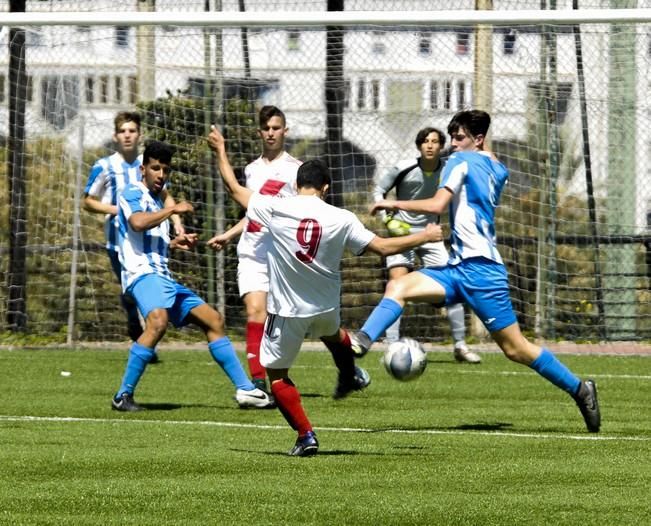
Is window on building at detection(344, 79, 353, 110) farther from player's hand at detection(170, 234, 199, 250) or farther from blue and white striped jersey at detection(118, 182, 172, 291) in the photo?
player's hand at detection(170, 234, 199, 250)

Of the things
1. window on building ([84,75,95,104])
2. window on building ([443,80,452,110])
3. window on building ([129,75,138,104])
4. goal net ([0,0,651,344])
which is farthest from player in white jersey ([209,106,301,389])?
window on building ([84,75,95,104])

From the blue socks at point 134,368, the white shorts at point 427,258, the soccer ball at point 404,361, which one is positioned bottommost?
the blue socks at point 134,368

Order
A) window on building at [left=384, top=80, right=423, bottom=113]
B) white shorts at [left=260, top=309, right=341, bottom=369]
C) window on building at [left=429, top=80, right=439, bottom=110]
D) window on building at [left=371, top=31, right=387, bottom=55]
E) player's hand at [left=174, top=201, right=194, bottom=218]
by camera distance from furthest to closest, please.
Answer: window on building at [left=384, top=80, right=423, bottom=113] < window on building at [left=371, top=31, right=387, bottom=55] < window on building at [left=429, top=80, right=439, bottom=110] < player's hand at [left=174, top=201, right=194, bottom=218] < white shorts at [left=260, top=309, right=341, bottom=369]

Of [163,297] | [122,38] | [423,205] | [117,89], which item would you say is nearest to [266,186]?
[163,297]

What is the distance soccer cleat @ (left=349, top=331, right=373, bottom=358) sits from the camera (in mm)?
9289

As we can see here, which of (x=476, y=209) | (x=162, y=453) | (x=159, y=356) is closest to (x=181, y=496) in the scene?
(x=162, y=453)

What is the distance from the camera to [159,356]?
51.1ft

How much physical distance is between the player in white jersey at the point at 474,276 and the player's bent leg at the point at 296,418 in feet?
3.87

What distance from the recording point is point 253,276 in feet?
37.6

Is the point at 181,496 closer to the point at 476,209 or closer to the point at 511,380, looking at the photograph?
the point at 476,209

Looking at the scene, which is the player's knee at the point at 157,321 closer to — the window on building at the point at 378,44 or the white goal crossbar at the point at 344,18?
the white goal crossbar at the point at 344,18

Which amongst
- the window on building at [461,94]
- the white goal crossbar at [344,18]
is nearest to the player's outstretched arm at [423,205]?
the white goal crossbar at [344,18]

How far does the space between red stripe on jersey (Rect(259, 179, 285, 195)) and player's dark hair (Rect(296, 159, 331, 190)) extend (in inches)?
125

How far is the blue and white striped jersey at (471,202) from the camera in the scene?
9539mm
